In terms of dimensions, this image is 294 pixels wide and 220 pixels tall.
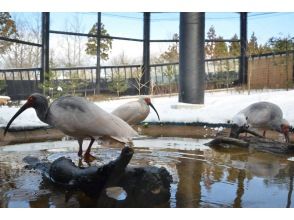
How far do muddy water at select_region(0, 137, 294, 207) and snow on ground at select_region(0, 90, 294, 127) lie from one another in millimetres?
675

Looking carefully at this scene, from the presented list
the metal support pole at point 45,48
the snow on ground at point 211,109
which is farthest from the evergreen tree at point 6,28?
the snow on ground at point 211,109

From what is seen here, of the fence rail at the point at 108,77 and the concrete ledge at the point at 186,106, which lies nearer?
the fence rail at the point at 108,77

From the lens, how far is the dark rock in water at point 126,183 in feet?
5.29

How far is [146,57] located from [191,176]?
428cm

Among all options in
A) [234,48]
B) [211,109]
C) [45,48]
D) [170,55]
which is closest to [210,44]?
[234,48]

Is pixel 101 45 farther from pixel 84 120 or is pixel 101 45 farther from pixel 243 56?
pixel 84 120

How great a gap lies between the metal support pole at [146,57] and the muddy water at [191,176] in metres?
2.61

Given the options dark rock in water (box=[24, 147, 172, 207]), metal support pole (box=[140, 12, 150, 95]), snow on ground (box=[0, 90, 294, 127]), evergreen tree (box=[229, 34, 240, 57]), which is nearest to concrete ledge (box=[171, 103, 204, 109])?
snow on ground (box=[0, 90, 294, 127])

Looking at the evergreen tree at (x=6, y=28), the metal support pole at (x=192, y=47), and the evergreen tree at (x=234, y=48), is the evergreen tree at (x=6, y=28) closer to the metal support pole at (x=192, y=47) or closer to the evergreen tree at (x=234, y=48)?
the metal support pole at (x=192, y=47)

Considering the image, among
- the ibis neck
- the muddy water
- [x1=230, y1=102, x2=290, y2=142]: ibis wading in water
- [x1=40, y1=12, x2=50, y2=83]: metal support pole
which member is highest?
[x1=40, y1=12, x2=50, y2=83]: metal support pole

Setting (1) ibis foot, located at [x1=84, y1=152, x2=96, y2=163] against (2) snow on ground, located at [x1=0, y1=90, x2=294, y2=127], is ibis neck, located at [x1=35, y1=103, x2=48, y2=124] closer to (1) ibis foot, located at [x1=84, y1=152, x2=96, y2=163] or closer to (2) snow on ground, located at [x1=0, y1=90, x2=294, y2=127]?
(1) ibis foot, located at [x1=84, y1=152, x2=96, y2=163]

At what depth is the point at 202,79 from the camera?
17.4 feet

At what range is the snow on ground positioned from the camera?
3.88 meters
